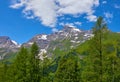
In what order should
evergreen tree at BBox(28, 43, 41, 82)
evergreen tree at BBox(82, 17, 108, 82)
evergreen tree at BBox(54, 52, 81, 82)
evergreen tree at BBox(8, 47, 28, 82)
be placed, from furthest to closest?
evergreen tree at BBox(28, 43, 41, 82), evergreen tree at BBox(8, 47, 28, 82), evergreen tree at BBox(54, 52, 81, 82), evergreen tree at BBox(82, 17, 108, 82)

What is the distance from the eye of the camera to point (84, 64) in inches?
2201

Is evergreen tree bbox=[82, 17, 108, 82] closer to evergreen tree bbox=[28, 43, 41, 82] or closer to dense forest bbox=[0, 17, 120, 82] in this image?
dense forest bbox=[0, 17, 120, 82]

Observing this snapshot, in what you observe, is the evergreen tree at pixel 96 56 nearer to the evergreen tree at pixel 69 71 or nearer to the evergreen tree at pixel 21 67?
the evergreen tree at pixel 69 71

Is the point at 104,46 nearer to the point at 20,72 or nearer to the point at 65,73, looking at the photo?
the point at 65,73

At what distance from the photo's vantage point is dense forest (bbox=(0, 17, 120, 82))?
40688mm

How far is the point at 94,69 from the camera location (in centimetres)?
4072

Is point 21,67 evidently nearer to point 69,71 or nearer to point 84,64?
point 69,71

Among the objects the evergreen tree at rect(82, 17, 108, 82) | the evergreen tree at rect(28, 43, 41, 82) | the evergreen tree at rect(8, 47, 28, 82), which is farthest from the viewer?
the evergreen tree at rect(28, 43, 41, 82)

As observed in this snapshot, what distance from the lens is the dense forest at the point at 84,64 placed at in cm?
4069

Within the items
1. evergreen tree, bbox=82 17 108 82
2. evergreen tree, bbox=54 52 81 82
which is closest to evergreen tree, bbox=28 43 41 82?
evergreen tree, bbox=54 52 81 82

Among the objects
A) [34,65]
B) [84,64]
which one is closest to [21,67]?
[34,65]

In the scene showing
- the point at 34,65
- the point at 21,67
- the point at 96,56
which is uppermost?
the point at 34,65

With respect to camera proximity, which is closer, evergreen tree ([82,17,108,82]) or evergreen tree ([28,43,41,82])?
evergreen tree ([82,17,108,82])

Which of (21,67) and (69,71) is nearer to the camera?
(69,71)
